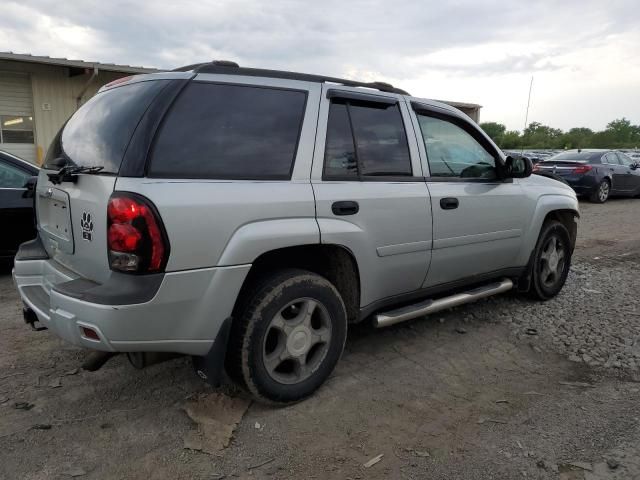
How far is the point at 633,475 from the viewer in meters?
2.34

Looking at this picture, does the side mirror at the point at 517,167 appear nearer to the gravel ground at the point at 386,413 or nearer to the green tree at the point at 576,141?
the gravel ground at the point at 386,413

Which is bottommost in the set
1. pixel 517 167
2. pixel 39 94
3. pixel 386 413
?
pixel 386 413

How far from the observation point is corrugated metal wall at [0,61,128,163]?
12906 millimetres

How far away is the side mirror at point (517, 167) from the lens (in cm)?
404

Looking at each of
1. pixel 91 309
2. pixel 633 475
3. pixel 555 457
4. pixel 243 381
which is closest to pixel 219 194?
pixel 91 309

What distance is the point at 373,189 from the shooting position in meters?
3.11

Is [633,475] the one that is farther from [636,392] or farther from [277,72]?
[277,72]

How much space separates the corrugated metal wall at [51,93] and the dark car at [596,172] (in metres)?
12.1

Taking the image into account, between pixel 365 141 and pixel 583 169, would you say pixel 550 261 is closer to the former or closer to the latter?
pixel 365 141

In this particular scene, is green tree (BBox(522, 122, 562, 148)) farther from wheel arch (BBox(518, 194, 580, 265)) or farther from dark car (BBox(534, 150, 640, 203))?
wheel arch (BBox(518, 194, 580, 265))

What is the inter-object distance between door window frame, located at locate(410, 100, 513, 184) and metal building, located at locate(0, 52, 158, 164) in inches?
435

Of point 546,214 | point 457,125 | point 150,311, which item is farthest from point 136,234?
point 546,214

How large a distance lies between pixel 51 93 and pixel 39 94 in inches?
11.6

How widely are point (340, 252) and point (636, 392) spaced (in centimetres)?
205
